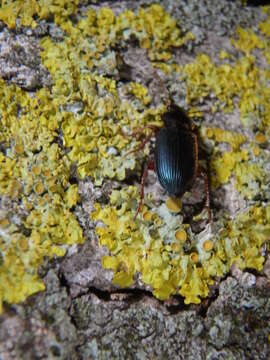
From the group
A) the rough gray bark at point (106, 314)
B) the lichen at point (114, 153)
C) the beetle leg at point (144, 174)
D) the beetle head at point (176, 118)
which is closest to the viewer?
the rough gray bark at point (106, 314)

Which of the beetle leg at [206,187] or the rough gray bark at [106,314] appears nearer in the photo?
the rough gray bark at [106,314]

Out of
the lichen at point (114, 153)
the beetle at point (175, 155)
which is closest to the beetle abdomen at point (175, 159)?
the beetle at point (175, 155)

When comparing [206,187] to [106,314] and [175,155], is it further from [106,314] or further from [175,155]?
[106,314]

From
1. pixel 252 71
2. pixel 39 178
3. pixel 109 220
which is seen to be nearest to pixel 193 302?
pixel 109 220

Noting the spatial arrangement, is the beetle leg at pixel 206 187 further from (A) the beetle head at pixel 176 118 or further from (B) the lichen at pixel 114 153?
(A) the beetle head at pixel 176 118

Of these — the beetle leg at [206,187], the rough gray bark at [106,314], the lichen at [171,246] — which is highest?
the beetle leg at [206,187]

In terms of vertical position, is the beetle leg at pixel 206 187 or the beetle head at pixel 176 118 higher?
the beetle head at pixel 176 118

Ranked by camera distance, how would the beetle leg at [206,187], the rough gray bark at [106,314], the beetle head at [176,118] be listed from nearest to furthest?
the rough gray bark at [106,314] < the beetle leg at [206,187] < the beetle head at [176,118]

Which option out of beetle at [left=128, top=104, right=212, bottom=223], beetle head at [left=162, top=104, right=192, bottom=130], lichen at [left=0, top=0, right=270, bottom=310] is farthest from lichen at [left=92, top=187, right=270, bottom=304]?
beetle head at [left=162, top=104, right=192, bottom=130]
